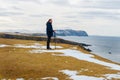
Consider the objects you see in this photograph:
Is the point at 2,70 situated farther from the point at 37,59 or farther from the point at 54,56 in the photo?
the point at 54,56

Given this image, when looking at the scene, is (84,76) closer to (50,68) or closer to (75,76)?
(75,76)

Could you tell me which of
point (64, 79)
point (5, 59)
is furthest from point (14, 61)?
point (64, 79)

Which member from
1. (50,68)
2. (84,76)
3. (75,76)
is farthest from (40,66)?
(84,76)

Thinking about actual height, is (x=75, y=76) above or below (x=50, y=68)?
below

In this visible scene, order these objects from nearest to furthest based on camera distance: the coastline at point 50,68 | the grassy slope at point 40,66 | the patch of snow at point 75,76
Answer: the patch of snow at point 75,76
the coastline at point 50,68
the grassy slope at point 40,66

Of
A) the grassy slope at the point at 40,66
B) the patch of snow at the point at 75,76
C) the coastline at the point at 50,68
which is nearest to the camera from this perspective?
the patch of snow at the point at 75,76

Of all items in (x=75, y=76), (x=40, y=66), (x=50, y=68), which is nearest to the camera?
(x=75, y=76)

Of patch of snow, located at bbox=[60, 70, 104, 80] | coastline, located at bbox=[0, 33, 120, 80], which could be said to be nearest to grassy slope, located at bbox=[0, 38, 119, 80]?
coastline, located at bbox=[0, 33, 120, 80]

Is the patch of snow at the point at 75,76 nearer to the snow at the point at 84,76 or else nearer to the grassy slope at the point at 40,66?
the snow at the point at 84,76

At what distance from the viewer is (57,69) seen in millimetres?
36688

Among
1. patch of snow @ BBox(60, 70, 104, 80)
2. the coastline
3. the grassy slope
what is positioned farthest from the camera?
the grassy slope

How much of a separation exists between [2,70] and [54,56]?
36.1 feet

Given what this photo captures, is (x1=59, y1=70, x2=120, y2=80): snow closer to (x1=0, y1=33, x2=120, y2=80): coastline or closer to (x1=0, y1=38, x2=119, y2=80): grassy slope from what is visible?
(x1=0, y1=33, x2=120, y2=80): coastline

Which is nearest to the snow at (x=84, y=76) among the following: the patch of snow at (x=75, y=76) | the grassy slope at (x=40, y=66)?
the patch of snow at (x=75, y=76)
